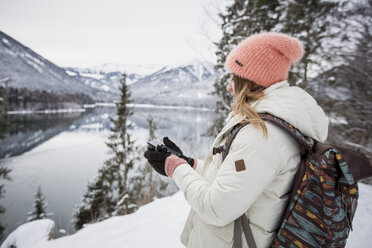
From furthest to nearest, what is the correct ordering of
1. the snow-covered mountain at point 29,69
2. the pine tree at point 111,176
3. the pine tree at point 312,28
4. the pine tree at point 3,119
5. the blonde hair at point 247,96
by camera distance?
the snow-covered mountain at point 29,69, the pine tree at point 111,176, the pine tree at point 3,119, the pine tree at point 312,28, the blonde hair at point 247,96

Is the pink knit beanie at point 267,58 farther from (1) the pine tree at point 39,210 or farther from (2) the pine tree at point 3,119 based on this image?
(1) the pine tree at point 39,210

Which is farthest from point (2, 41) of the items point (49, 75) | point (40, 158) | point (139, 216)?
point (139, 216)

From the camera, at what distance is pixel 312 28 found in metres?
6.09

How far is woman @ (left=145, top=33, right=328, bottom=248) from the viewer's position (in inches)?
31.6

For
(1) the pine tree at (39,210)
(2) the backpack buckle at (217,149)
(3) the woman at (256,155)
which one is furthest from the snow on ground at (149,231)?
(1) the pine tree at (39,210)

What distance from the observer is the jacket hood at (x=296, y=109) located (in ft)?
2.78

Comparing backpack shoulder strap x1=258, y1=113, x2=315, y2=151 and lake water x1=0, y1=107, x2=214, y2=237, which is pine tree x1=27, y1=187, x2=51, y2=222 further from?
backpack shoulder strap x1=258, y1=113, x2=315, y2=151

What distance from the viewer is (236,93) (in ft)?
3.66

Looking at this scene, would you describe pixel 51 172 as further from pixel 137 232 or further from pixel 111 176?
pixel 137 232

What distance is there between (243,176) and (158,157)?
2.10ft

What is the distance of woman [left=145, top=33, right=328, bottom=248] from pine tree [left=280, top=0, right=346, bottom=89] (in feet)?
16.8

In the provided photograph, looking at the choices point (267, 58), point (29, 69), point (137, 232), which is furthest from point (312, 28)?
point (29, 69)

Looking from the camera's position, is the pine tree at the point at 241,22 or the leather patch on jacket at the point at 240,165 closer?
the leather patch on jacket at the point at 240,165

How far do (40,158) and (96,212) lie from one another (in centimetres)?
1308
